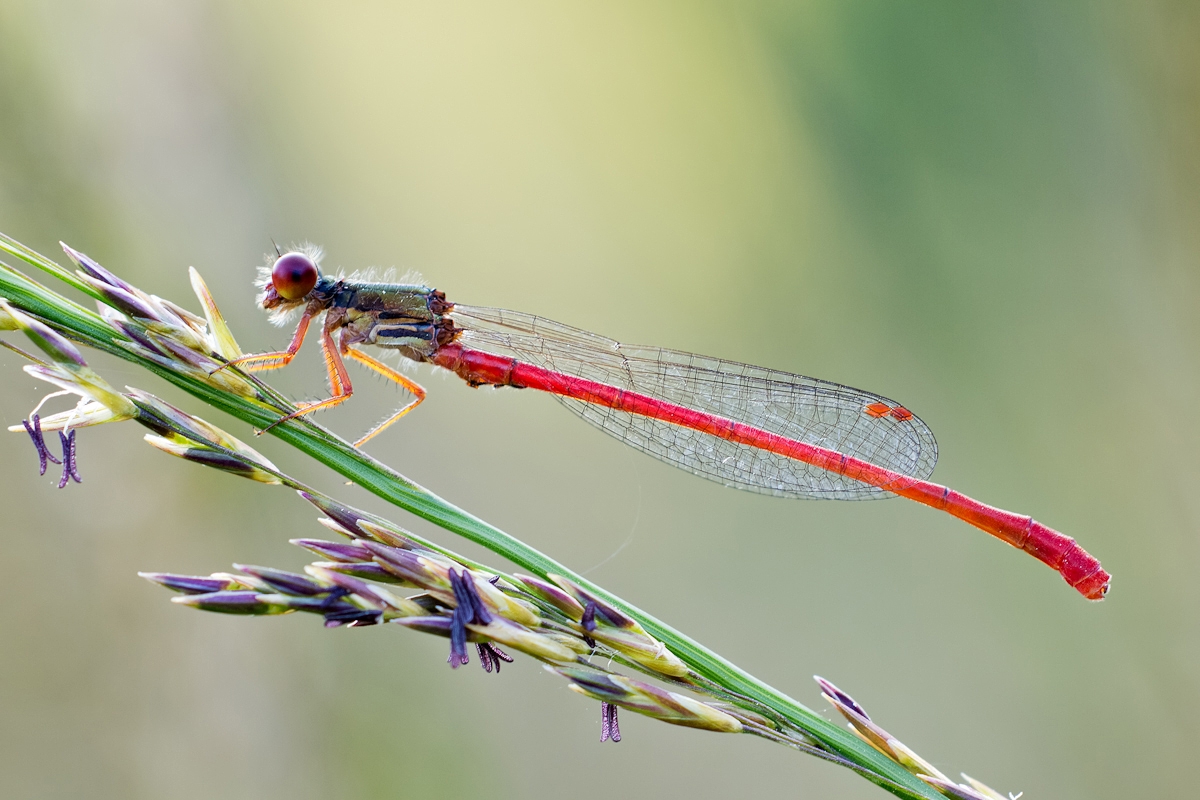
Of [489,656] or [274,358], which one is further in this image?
[274,358]

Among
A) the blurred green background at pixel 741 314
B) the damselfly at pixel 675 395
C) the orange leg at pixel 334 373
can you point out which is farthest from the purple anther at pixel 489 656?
the blurred green background at pixel 741 314

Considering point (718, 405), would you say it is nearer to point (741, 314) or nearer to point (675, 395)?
point (675, 395)

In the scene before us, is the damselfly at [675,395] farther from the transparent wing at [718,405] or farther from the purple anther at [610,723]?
→ the purple anther at [610,723]

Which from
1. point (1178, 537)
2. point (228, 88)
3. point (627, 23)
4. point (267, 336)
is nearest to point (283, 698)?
point (267, 336)

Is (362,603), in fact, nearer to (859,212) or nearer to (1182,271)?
(859,212)

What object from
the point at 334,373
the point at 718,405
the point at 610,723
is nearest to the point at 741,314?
the point at 718,405
